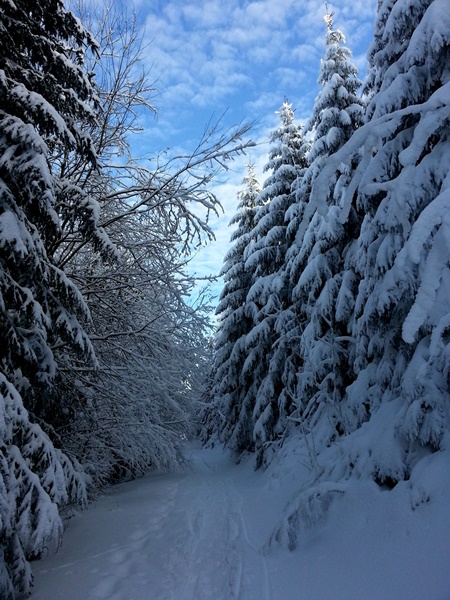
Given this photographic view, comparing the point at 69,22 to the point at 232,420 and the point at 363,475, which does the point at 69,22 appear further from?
the point at 232,420

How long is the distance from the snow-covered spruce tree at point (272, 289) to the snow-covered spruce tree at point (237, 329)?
952 mm

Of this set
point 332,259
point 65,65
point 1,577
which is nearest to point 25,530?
point 1,577

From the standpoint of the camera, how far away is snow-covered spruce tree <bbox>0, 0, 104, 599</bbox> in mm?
3686

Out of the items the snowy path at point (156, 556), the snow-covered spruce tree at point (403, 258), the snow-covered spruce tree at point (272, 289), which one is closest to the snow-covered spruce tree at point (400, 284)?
the snow-covered spruce tree at point (403, 258)

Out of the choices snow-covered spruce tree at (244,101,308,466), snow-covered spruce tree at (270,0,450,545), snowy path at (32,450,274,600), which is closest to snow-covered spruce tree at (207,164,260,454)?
snow-covered spruce tree at (244,101,308,466)

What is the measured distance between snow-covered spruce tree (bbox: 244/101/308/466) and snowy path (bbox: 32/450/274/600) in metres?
4.60

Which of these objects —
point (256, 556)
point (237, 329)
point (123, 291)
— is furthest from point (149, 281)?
point (237, 329)

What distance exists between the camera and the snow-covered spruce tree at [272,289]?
13508 mm

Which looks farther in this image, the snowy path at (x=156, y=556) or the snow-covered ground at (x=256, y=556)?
the snowy path at (x=156, y=556)

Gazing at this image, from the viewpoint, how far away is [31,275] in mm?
4492

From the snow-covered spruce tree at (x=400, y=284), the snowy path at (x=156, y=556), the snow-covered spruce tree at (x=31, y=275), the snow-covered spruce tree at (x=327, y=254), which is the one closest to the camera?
the snow-covered spruce tree at (x=400, y=284)

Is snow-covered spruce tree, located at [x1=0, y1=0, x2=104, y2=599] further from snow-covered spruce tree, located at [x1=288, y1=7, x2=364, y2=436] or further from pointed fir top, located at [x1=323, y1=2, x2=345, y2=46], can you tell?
pointed fir top, located at [x1=323, y1=2, x2=345, y2=46]

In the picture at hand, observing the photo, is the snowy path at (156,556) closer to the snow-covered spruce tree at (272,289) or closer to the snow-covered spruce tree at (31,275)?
the snow-covered spruce tree at (31,275)

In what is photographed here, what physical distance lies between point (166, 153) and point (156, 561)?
22.6 feet
